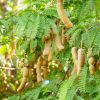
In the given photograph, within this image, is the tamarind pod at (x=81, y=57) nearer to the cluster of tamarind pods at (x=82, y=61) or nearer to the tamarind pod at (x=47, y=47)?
the cluster of tamarind pods at (x=82, y=61)

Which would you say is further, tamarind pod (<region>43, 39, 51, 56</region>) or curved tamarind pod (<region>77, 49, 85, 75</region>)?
tamarind pod (<region>43, 39, 51, 56</region>)

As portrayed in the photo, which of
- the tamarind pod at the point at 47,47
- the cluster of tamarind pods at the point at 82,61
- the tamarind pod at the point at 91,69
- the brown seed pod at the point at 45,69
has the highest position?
the tamarind pod at the point at 47,47

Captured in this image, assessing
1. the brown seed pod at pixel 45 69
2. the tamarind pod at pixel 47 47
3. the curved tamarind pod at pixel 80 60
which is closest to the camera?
the curved tamarind pod at pixel 80 60

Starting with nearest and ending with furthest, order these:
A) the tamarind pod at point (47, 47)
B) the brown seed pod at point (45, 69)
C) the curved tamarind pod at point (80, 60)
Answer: the curved tamarind pod at point (80, 60) < the tamarind pod at point (47, 47) < the brown seed pod at point (45, 69)

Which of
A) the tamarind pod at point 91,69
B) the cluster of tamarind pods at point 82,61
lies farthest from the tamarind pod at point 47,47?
the tamarind pod at point 91,69

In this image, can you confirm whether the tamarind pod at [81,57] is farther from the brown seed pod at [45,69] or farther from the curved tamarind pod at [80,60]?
the brown seed pod at [45,69]

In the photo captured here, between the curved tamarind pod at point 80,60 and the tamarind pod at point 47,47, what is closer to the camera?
the curved tamarind pod at point 80,60

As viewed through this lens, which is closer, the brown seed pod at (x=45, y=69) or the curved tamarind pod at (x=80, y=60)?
the curved tamarind pod at (x=80, y=60)

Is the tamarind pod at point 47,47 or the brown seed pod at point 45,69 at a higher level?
the tamarind pod at point 47,47

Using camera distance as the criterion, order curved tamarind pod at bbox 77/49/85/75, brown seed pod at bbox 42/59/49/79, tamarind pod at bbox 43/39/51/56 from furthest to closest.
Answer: brown seed pod at bbox 42/59/49/79 < tamarind pod at bbox 43/39/51/56 < curved tamarind pod at bbox 77/49/85/75

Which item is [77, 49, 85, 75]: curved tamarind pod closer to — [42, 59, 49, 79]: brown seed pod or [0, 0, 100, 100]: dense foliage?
[0, 0, 100, 100]: dense foliage

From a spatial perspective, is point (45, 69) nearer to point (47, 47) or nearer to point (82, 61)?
point (47, 47)

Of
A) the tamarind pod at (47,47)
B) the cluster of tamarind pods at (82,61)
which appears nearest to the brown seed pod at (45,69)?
the tamarind pod at (47,47)

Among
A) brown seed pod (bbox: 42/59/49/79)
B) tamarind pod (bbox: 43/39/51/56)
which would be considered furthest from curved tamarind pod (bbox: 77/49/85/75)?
brown seed pod (bbox: 42/59/49/79)
